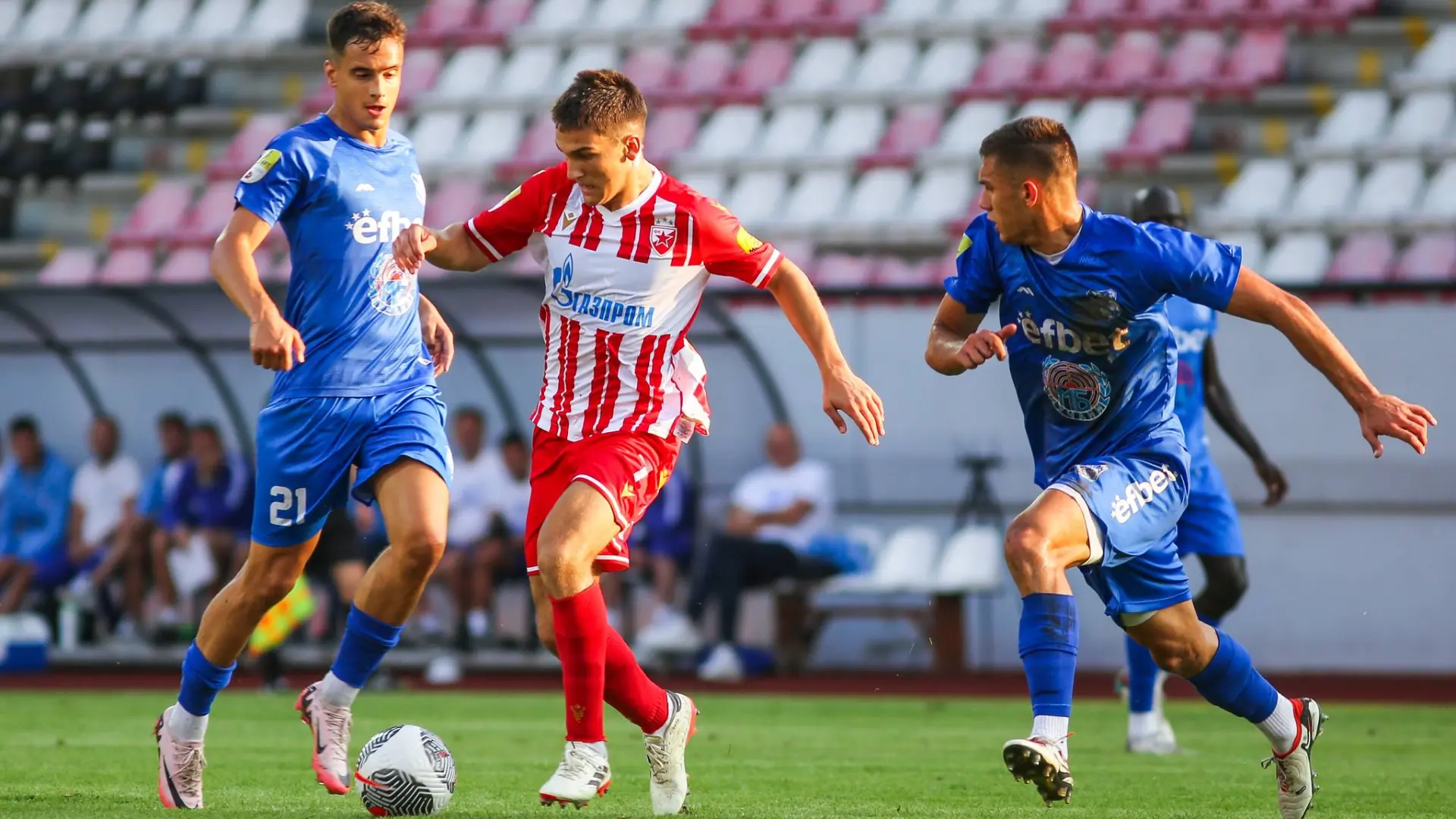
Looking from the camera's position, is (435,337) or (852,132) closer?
(435,337)

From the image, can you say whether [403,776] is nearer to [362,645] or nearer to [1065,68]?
[362,645]

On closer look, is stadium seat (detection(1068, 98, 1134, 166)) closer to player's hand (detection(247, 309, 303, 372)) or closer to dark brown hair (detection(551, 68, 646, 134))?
dark brown hair (detection(551, 68, 646, 134))

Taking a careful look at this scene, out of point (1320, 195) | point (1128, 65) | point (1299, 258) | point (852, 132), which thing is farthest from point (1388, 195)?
point (852, 132)

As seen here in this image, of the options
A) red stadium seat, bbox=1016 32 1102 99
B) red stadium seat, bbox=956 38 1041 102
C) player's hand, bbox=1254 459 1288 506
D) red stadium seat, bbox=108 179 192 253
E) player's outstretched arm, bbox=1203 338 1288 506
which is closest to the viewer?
player's hand, bbox=1254 459 1288 506

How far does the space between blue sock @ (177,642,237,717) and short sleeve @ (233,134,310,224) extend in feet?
4.46

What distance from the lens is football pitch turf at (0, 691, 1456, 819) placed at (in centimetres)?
591

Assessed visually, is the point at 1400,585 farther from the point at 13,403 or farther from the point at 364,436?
the point at 13,403

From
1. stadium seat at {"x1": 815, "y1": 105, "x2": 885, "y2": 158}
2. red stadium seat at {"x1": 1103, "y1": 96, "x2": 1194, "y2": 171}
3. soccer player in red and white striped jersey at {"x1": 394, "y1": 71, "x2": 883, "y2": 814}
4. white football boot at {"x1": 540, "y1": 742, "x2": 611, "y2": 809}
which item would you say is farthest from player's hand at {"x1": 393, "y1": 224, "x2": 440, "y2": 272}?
stadium seat at {"x1": 815, "y1": 105, "x2": 885, "y2": 158}

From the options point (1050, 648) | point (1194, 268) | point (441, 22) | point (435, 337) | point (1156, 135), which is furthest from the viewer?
point (441, 22)

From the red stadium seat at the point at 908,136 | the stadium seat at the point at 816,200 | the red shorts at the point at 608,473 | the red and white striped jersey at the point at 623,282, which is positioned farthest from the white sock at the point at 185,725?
the red stadium seat at the point at 908,136

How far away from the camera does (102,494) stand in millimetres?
14984

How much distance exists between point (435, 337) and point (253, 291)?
970mm

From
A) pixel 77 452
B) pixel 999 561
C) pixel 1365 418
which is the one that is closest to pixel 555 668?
pixel 999 561

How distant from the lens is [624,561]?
5.61m
